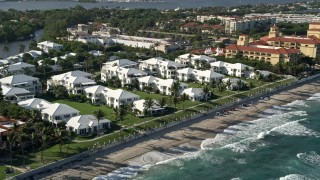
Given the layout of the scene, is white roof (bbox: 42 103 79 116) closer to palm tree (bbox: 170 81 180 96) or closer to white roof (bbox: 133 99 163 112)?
white roof (bbox: 133 99 163 112)

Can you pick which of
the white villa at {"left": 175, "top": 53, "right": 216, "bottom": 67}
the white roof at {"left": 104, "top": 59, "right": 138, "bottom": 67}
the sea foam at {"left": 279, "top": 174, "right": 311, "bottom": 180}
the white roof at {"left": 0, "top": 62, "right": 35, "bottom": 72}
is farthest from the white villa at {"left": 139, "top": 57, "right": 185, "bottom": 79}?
the sea foam at {"left": 279, "top": 174, "right": 311, "bottom": 180}

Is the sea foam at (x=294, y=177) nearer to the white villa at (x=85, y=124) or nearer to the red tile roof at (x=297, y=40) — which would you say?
the white villa at (x=85, y=124)

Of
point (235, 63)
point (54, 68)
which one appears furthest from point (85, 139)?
point (235, 63)

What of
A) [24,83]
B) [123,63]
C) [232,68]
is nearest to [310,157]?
[232,68]

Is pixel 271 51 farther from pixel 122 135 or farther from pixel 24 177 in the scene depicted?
pixel 24 177

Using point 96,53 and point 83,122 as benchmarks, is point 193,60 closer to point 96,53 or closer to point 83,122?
point 96,53
